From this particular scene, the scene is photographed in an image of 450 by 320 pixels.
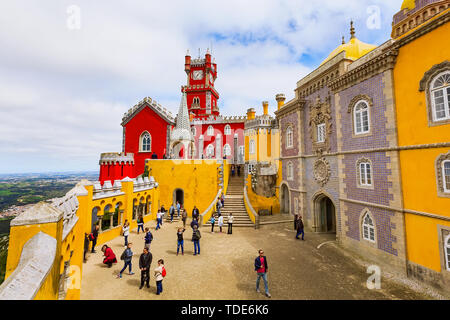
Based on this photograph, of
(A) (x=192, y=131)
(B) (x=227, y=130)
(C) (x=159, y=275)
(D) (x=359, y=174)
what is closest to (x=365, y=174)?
(D) (x=359, y=174)

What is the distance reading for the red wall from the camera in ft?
83.1

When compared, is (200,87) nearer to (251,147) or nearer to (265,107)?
(265,107)

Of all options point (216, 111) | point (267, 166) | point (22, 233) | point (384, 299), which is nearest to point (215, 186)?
point (267, 166)

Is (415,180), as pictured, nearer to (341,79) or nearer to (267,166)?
(341,79)

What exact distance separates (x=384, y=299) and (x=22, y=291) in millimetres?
10480

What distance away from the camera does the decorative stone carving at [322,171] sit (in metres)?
14.2

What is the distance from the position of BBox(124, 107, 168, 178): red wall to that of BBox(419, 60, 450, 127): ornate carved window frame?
22862 millimetres

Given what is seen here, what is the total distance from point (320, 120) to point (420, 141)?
6993mm

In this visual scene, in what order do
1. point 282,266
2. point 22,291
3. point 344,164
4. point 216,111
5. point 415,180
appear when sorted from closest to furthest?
point 22,291 < point 415,180 < point 282,266 < point 344,164 < point 216,111

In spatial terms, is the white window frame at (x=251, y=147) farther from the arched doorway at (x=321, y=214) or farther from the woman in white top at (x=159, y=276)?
the woman in white top at (x=159, y=276)

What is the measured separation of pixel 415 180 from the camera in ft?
29.0

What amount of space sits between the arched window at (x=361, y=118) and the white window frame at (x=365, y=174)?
1.84 m

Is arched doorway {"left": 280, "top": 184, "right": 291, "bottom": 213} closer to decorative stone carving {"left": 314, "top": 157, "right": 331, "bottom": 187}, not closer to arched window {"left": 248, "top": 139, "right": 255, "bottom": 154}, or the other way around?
arched window {"left": 248, "top": 139, "right": 255, "bottom": 154}

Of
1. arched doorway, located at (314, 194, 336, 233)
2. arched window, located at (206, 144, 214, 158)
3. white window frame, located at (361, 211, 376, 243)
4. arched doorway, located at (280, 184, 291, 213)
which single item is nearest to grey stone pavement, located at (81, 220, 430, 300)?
white window frame, located at (361, 211, 376, 243)
